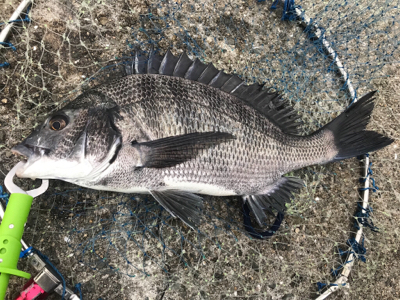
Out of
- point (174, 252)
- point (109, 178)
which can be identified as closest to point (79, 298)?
point (174, 252)

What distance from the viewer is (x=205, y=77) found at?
1787 millimetres

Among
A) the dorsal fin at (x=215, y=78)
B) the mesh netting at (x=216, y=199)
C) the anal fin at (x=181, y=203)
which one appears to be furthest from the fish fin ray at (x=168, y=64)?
the anal fin at (x=181, y=203)

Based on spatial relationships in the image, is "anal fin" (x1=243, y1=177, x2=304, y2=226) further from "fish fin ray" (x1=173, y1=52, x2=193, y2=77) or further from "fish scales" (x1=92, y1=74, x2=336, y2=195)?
"fish fin ray" (x1=173, y1=52, x2=193, y2=77)

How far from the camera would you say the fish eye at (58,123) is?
1430mm

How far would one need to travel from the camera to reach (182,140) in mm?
1513

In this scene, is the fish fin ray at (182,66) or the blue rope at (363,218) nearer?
the fish fin ray at (182,66)

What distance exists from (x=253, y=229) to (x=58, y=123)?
4.92ft

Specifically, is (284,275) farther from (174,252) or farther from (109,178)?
(109,178)

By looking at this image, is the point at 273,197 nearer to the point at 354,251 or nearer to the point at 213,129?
the point at 213,129

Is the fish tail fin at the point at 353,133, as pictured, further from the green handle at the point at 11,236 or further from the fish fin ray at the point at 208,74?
the green handle at the point at 11,236

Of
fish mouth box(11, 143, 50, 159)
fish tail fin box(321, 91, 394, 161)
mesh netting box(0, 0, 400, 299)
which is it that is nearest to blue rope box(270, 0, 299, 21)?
mesh netting box(0, 0, 400, 299)

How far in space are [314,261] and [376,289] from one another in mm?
610

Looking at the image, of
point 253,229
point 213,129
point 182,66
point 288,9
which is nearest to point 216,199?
point 253,229

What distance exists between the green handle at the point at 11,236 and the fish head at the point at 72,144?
0.14 meters
